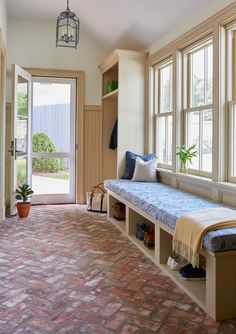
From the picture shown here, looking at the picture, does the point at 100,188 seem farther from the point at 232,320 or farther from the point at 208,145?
the point at 232,320

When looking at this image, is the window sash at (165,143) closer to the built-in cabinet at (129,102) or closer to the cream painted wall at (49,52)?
the built-in cabinet at (129,102)

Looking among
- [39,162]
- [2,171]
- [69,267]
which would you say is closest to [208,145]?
[69,267]

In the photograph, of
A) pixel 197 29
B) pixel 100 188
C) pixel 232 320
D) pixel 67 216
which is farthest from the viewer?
pixel 100 188

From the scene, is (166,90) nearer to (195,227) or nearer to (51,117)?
(51,117)

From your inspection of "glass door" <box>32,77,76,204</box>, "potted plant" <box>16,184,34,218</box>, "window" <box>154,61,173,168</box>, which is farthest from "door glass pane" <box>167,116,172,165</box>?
"potted plant" <box>16,184,34,218</box>

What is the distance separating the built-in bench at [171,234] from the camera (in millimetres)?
2080

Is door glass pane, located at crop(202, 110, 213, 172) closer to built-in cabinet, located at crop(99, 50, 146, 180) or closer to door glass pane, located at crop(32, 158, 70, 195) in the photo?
built-in cabinet, located at crop(99, 50, 146, 180)

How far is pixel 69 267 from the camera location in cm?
292

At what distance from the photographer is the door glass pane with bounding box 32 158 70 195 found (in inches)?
224

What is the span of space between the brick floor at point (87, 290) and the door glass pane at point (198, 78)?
5.79 ft

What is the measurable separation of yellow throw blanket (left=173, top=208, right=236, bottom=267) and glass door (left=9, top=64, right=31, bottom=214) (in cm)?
305

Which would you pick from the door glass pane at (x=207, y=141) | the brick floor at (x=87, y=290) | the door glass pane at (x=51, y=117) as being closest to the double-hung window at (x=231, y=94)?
the door glass pane at (x=207, y=141)

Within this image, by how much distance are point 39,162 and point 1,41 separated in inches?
79.5

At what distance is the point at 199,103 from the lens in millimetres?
3742
